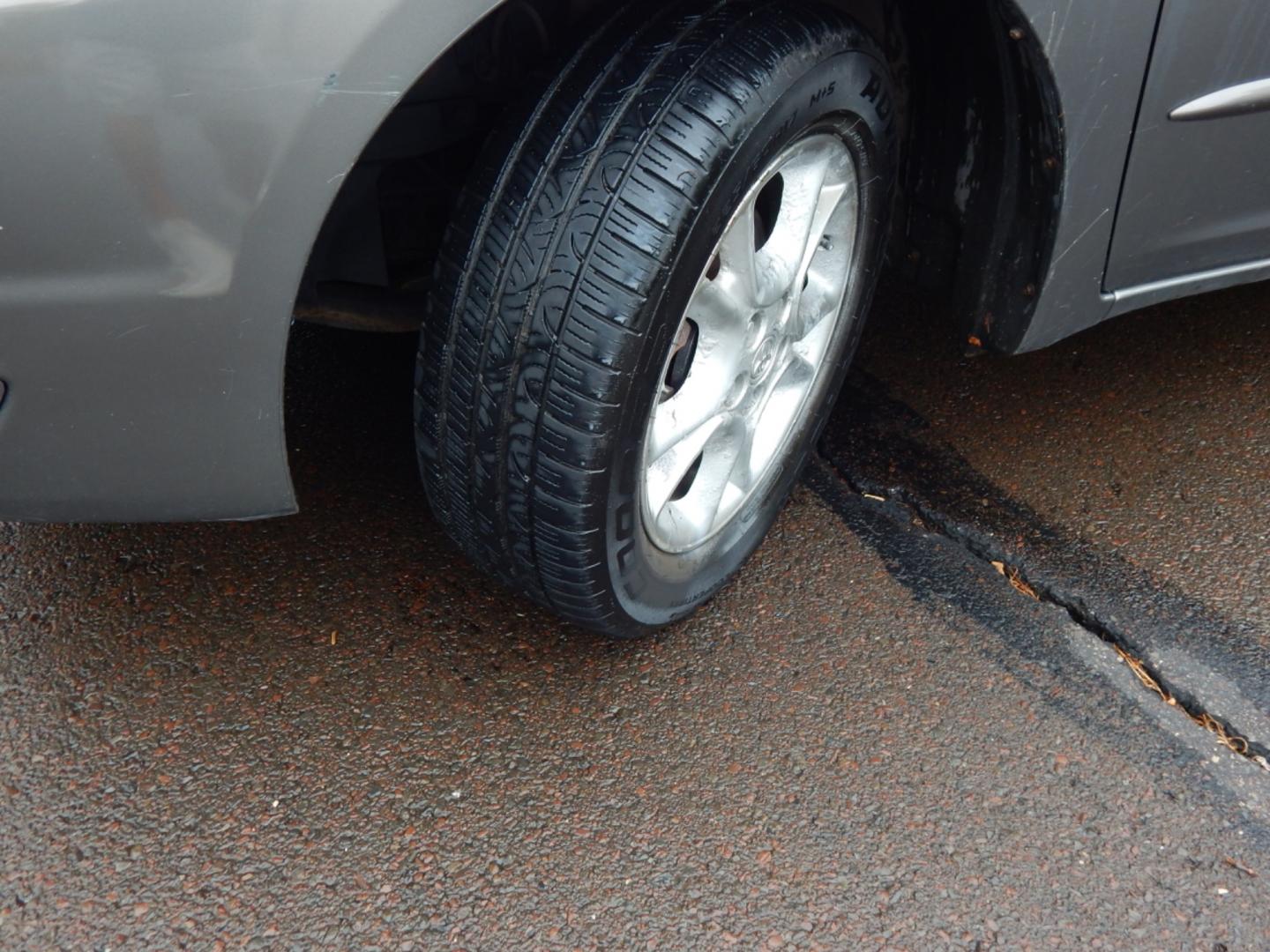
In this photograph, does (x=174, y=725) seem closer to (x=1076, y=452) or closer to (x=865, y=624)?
(x=865, y=624)

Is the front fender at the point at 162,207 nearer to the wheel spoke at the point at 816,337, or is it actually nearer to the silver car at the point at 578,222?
the silver car at the point at 578,222

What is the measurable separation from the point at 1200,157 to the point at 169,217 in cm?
152

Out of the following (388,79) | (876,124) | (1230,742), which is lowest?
(1230,742)

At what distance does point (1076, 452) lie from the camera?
8.06 ft

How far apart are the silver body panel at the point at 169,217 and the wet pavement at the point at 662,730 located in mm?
480

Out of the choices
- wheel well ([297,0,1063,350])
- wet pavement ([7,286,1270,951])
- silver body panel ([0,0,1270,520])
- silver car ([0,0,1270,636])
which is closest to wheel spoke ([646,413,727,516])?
silver car ([0,0,1270,636])

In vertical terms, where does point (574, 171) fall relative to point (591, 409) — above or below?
above

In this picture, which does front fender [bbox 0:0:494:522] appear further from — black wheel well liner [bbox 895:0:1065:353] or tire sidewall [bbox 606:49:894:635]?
black wheel well liner [bbox 895:0:1065:353]

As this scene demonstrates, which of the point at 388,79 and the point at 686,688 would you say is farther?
the point at 686,688

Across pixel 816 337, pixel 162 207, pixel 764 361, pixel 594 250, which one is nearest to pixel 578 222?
pixel 594 250

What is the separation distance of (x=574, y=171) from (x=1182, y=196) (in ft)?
3.46

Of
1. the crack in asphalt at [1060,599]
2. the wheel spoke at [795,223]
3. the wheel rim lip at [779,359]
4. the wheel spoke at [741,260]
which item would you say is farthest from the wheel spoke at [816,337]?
the crack in asphalt at [1060,599]

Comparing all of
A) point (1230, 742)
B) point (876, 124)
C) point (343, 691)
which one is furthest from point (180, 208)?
point (1230, 742)

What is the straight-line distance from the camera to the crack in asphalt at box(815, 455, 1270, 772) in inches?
72.4
